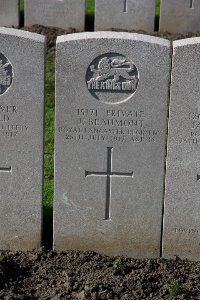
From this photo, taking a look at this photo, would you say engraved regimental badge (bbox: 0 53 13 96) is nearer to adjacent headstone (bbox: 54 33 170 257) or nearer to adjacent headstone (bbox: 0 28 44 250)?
adjacent headstone (bbox: 0 28 44 250)

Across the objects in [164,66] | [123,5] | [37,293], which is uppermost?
[123,5]

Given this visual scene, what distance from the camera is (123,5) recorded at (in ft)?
39.3

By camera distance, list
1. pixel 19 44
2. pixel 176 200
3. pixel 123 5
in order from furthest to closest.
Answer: pixel 123 5 < pixel 176 200 < pixel 19 44

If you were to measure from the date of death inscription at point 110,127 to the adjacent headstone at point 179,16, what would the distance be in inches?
265

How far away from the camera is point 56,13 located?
12.0m

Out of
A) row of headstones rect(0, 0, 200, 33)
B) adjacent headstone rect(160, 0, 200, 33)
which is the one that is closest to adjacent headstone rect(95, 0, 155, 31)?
row of headstones rect(0, 0, 200, 33)

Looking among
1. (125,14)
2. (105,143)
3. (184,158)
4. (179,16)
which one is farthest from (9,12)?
(184,158)

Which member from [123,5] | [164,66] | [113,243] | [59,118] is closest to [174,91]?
[164,66]

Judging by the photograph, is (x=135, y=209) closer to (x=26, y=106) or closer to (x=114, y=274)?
(x=114, y=274)

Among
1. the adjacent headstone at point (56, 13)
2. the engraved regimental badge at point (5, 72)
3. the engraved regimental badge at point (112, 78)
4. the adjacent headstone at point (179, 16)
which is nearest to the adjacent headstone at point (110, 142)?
the engraved regimental badge at point (112, 78)

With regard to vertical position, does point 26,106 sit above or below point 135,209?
above

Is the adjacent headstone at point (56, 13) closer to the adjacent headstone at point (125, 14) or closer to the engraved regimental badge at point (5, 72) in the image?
the adjacent headstone at point (125, 14)

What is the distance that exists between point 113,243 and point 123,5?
6740 mm

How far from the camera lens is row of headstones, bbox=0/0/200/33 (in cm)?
1196
